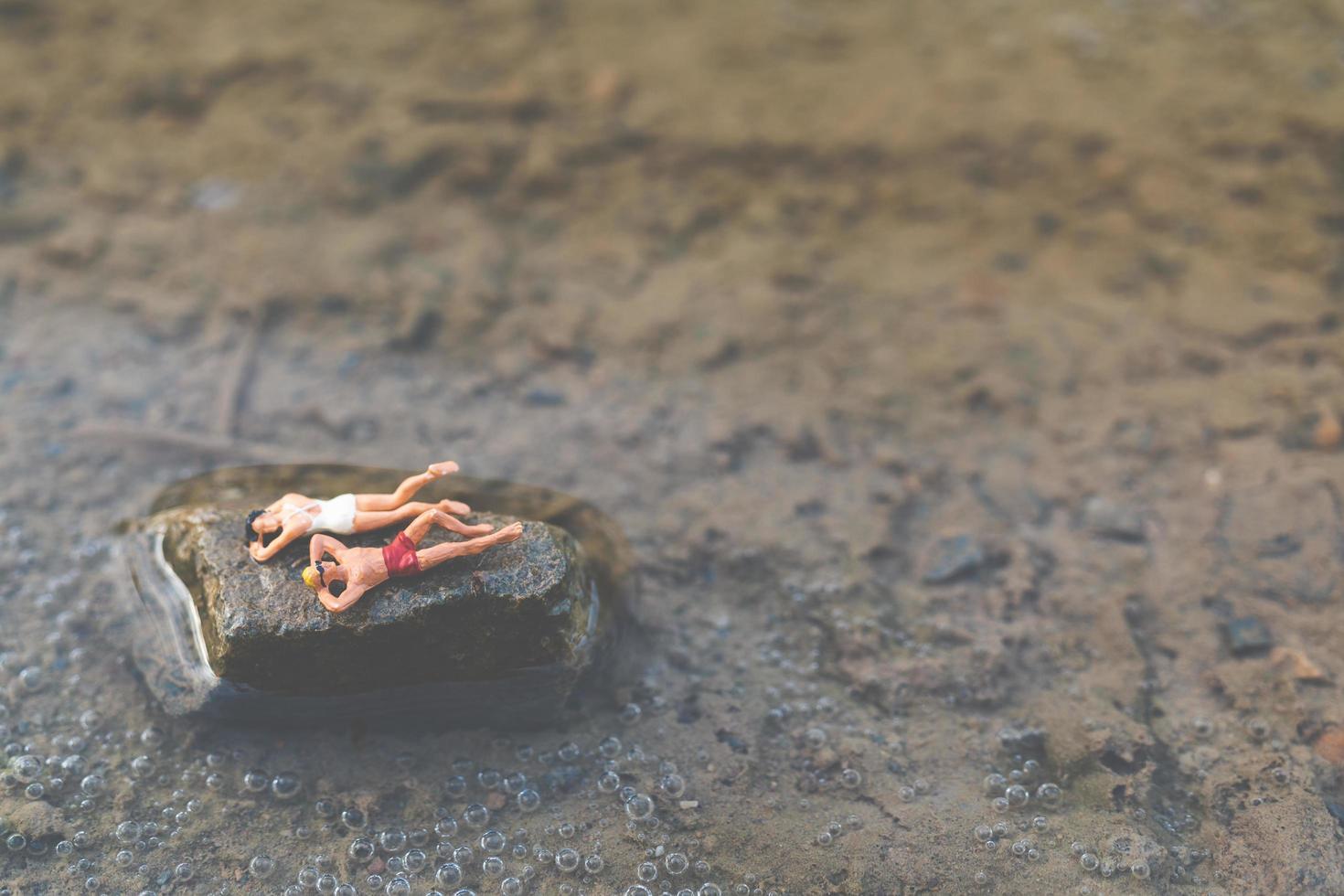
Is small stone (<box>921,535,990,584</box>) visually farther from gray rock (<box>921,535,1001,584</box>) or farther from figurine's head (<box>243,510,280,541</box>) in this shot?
figurine's head (<box>243,510,280,541</box>)

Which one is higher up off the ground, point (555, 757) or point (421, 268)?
point (421, 268)

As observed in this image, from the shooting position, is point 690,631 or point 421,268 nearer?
point 690,631

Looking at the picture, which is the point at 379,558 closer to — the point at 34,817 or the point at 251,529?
the point at 251,529

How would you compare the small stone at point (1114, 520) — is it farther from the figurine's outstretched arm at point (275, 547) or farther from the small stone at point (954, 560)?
the figurine's outstretched arm at point (275, 547)

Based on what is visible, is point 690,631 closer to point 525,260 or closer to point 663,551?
point 663,551

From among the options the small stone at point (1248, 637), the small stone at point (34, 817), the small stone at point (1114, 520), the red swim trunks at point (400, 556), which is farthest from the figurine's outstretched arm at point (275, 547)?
the small stone at point (1248, 637)

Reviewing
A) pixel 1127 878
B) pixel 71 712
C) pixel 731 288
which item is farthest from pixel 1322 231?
pixel 71 712

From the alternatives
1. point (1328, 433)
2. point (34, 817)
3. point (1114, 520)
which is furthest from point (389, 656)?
point (1328, 433)
